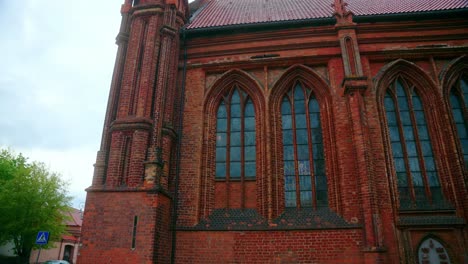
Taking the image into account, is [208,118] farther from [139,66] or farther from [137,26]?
[137,26]

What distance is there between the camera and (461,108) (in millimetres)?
9578

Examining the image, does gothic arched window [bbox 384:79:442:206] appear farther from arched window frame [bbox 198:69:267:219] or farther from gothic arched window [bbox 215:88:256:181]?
gothic arched window [bbox 215:88:256:181]

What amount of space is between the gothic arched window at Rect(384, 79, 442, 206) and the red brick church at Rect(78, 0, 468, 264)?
4 cm

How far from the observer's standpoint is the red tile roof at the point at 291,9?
11422mm

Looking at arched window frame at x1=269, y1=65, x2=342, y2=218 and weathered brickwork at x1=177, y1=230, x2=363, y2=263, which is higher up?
A: arched window frame at x1=269, y1=65, x2=342, y2=218

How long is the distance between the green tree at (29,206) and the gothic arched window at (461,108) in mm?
22422

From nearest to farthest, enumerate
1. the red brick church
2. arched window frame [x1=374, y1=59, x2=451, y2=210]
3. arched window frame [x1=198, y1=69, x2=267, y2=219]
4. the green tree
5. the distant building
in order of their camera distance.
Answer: the red brick church < arched window frame [x1=374, y1=59, x2=451, y2=210] < arched window frame [x1=198, y1=69, x2=267, y2=219] < the green tree < the distant building

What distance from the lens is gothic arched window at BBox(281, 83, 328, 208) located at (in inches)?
352

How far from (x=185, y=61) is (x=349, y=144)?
600cm

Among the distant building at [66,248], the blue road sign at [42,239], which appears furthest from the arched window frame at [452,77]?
the distant building at [66,248]

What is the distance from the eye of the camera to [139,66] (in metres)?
9.60

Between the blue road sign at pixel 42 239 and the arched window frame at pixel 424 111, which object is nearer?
the arched window frame at pixel 424 111

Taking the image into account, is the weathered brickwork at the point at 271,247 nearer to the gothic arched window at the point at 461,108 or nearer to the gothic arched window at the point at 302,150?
the gothic arched window at the point at 302,150

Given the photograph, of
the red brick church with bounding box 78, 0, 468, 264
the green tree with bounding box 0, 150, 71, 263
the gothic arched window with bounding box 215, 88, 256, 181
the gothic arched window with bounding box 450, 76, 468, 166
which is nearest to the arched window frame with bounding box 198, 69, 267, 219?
the red brick church with bounding box 78, 0, 468, 264
